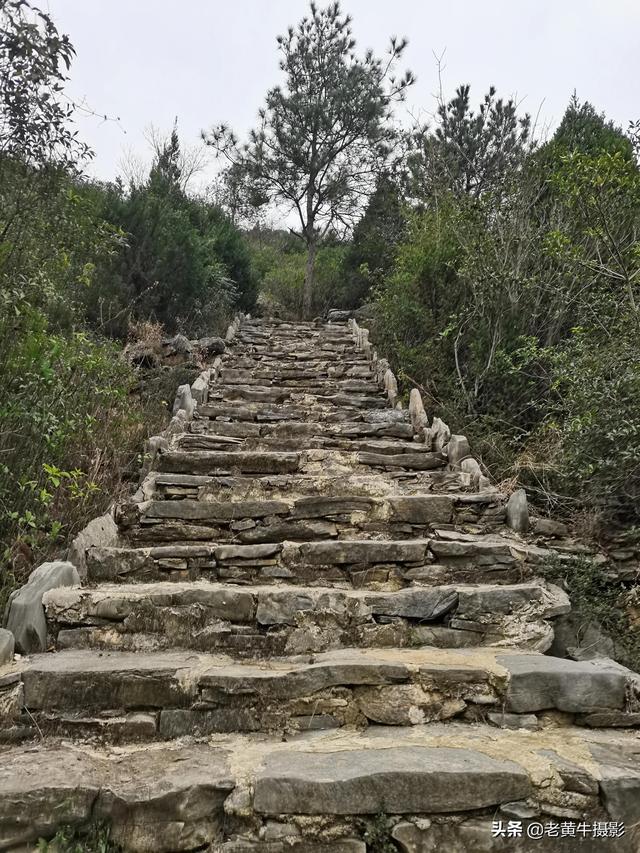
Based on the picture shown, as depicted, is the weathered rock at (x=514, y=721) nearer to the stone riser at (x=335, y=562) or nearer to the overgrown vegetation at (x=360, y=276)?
the stone riser at (x=335, y=562)

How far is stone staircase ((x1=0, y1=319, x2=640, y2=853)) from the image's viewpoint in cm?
191

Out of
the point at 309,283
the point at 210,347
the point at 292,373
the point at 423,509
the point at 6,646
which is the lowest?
the point at 6,646

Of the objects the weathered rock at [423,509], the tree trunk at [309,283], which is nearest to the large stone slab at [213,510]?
the weathered rock at [423,509]

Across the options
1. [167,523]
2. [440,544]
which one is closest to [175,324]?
[167,523]

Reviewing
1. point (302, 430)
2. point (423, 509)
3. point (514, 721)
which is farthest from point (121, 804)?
point (302, 430)

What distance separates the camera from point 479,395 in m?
6.28

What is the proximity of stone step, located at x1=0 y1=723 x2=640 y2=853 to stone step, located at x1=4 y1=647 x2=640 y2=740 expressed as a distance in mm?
278

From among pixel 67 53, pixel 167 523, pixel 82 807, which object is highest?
pixel 67 53

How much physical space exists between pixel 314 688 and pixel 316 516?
1.49 metres

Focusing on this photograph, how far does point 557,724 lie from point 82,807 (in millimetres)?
1870

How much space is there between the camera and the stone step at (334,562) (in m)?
3.31

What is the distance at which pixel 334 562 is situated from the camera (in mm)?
3371

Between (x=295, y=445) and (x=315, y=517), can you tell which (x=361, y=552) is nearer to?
(x=315, y=517)

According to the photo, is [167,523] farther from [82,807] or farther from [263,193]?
[263,193]
